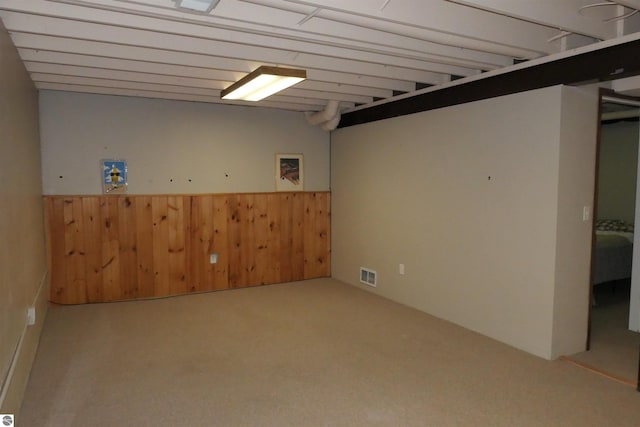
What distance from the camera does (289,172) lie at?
6.07 m

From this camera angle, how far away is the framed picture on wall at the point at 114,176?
5031 mm

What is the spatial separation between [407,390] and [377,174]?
115 inches

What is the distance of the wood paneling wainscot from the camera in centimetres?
494

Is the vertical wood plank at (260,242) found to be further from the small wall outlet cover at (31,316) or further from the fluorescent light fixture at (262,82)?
the small wall outlet cover at (31,316)

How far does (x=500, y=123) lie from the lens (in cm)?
380

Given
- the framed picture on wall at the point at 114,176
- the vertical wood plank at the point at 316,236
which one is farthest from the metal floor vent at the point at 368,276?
the framed picture on wall at the point at 114,176

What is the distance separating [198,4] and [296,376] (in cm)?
251

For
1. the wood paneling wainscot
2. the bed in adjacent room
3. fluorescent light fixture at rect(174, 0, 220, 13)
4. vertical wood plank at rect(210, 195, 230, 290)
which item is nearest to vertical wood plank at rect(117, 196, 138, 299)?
the wood paneling wainscot

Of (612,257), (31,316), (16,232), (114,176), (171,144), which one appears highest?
(171,144)

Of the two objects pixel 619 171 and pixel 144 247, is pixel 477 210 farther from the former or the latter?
pixel 619 171

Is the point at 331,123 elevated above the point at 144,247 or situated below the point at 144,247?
above

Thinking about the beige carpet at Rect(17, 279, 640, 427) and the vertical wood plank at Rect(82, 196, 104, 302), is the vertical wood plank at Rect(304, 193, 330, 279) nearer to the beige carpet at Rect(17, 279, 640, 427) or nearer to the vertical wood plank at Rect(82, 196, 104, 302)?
the beige carpet at Rect(17, 279, 640, 427)

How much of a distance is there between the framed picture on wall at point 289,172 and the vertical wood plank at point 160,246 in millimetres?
1534

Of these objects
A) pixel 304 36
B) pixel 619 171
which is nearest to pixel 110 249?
pixel 304 36
